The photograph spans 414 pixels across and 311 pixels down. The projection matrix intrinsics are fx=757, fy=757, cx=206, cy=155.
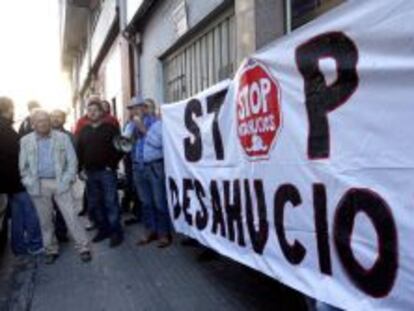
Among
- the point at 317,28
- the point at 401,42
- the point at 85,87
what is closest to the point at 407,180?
the point at 401,42

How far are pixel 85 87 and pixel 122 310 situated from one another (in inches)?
995

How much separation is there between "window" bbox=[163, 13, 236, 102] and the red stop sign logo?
3108 mm

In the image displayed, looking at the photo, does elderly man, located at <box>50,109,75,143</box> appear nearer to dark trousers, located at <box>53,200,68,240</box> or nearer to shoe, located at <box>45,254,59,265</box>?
dark trousers, located at <box>53,200,68,240</box>

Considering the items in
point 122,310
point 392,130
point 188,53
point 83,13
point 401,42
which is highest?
point 83,13

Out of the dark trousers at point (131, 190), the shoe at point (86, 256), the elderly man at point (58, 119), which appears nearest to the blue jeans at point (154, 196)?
the shoe at point (86, 256)

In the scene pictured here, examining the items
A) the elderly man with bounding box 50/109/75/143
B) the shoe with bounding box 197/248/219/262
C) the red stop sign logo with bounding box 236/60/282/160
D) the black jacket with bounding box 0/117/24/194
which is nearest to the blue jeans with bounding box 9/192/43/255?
the black jacket with bounding box 0/117/24/194

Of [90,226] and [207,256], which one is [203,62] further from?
[207,256]

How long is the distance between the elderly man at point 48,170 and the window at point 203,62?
2.05 meters

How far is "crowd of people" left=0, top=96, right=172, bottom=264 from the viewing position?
7.86 m

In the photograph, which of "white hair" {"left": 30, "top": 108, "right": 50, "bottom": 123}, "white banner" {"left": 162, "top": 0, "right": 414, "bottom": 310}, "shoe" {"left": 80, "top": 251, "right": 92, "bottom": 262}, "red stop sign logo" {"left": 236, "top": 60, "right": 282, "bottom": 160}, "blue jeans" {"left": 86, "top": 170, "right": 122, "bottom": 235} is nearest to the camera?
"white banner" {"left": 162, "top": 0, "right": 414, "bottom": 310}

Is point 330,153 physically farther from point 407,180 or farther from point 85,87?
point 85,87

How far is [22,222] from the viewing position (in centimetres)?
845

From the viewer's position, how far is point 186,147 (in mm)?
6867

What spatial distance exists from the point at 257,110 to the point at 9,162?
406 centimetres
